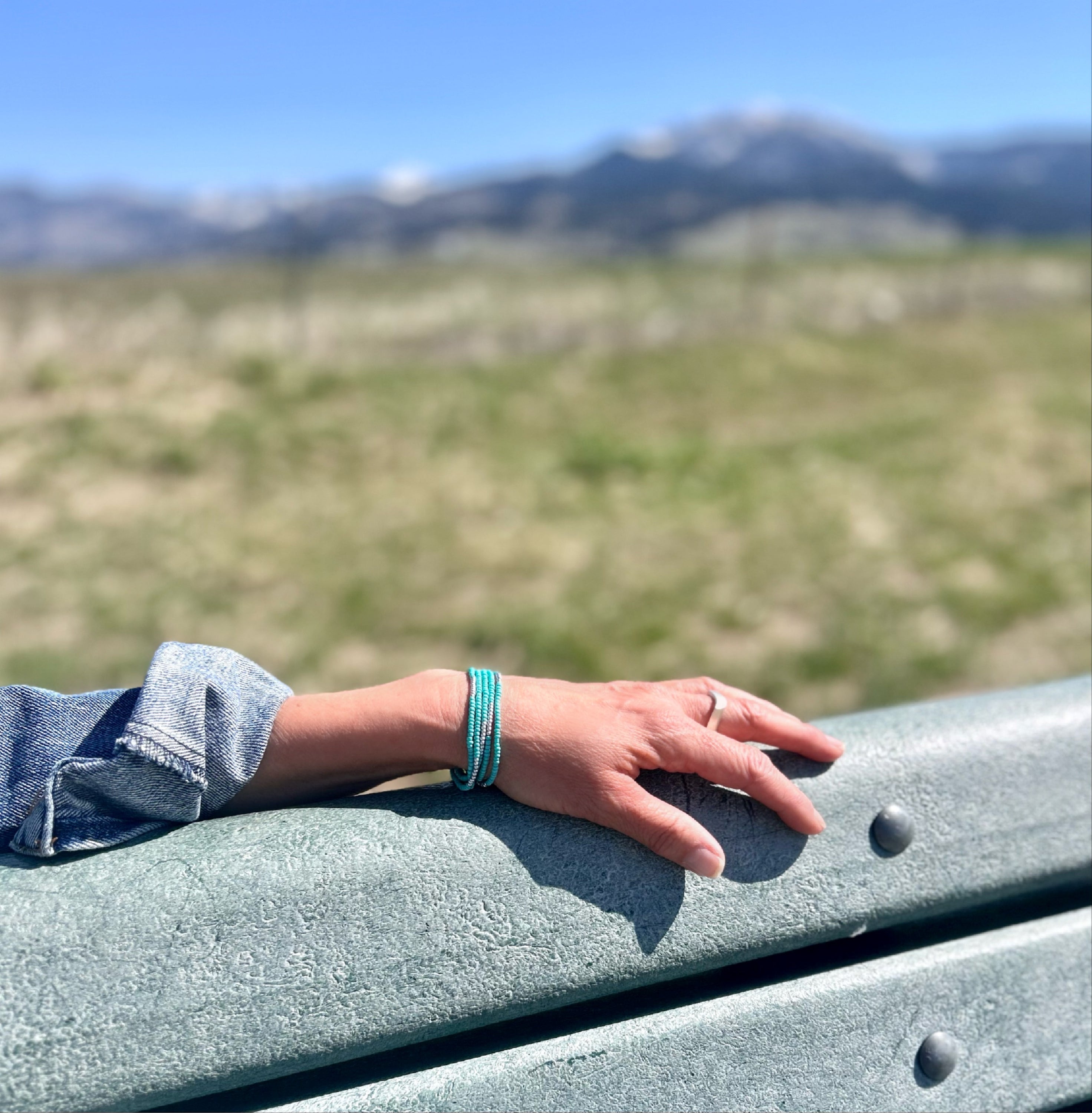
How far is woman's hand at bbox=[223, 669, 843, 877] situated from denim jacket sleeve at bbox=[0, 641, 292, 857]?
0.06 metres

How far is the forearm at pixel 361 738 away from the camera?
1.27 metres

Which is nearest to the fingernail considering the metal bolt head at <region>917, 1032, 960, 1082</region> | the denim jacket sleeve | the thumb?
the thumb

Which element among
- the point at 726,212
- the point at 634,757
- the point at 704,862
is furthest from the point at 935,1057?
the point at 726,212

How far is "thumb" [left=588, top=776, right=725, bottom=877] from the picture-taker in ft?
3.89

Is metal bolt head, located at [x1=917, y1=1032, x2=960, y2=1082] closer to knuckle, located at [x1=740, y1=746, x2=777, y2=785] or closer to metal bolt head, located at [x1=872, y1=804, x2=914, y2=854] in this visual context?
metal bolt head, located at [x1=872, y1=804, x2=914, y2=854]

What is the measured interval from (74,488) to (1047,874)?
596cm

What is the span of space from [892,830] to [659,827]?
0.35m

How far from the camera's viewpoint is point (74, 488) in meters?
6.13

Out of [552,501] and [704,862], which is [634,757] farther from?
[552,501]

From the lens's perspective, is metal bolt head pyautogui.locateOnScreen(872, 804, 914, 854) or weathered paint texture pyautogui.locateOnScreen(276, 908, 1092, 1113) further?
metal bolt head pyautogui.locateOnScreen(872, 804, 914, 854)

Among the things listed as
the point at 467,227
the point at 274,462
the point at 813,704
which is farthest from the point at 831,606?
the point at 467,227

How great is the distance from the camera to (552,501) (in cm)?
630

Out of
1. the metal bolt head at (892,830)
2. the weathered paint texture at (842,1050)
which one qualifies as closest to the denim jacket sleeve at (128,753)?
the weathered paint texture at (842,1050)

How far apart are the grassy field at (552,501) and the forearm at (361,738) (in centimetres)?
324
